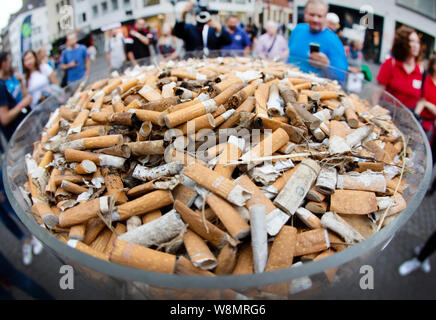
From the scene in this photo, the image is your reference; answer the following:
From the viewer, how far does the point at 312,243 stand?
96cm

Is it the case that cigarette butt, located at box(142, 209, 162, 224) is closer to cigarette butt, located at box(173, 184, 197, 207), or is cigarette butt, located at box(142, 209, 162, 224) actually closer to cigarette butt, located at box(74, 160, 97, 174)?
cigarette butt, located at box(173, 184, 197, 207)

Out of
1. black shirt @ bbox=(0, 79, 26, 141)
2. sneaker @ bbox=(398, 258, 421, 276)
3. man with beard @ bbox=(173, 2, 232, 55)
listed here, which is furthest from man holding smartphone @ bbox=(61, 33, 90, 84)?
sneaker @ bbox=(398, 258, 421, 276)

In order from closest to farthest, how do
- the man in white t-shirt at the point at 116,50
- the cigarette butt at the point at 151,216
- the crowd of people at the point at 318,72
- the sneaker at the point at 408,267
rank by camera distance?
the cigarette butt at the point at 151,216 < the sneaker at the point at 408,267 < the crowd of people at the point at 318,72 < the man in white t-shirt at the point at 116,50

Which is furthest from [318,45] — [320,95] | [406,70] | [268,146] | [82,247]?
[82,247]

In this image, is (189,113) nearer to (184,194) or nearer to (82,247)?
(184,194)

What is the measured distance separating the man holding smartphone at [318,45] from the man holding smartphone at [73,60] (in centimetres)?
281

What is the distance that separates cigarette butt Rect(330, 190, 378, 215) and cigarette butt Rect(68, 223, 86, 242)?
2.97 feet

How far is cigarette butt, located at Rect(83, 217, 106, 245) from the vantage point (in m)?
1.03

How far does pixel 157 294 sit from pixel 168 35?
525 centimetres

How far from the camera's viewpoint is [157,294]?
78 centimetres

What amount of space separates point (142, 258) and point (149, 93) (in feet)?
3.12

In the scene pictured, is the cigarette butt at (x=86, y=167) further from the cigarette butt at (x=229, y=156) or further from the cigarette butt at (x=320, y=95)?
the cigarette butt at (x=320, y=95)

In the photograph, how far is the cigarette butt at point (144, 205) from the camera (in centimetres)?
104

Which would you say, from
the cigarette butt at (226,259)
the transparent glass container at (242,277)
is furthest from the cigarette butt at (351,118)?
the cigarette butt at (226,259)
